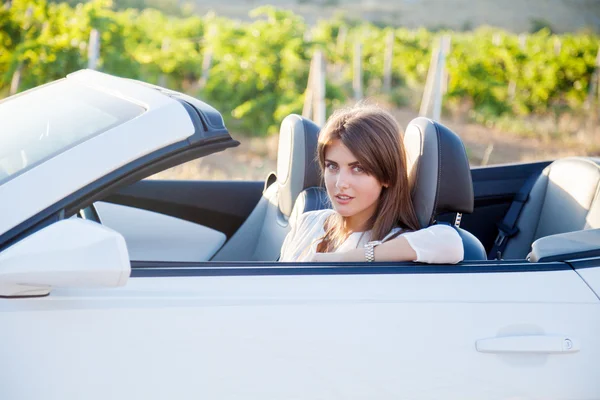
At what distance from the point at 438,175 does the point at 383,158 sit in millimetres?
170

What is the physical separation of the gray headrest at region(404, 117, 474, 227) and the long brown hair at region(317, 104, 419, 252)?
0.04m

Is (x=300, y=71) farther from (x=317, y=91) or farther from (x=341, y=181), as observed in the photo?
(x=341, y=181)

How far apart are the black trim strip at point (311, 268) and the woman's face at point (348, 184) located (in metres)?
0.40

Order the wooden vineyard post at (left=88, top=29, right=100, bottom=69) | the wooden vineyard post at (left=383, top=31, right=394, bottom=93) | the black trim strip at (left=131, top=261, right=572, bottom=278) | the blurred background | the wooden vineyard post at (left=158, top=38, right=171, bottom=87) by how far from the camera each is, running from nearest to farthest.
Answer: the black trim strip at (left=131, top=261, right=572, bottom=278), the wooden vineyard post at (left=88, top=29, right=100, bottom=69), the blurred background, the wooden vineyard post at (left=158, top=38, right=171, bottom=87), the wooden vineyard post at (left=383, top=31, right=394, bottom=93)

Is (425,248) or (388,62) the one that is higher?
(388,62)

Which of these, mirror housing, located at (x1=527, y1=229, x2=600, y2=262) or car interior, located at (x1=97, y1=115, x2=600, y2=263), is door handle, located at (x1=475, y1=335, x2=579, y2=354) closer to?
mirror housing, located at (x1=527, y1=229, x2=600, y2=262)

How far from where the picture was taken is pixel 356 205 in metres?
2.21

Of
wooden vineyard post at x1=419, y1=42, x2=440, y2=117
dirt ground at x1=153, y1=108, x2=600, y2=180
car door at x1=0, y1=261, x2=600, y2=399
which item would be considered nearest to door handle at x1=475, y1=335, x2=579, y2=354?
car door at x1=0, y1=261, x2=600, y2=399

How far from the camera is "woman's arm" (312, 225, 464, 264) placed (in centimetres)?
185

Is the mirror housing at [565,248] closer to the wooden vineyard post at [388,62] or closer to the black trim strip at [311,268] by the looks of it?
the black trim strip at [311,268]

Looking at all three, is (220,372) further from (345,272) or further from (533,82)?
(533,82)

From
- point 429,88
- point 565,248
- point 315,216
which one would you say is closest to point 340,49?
point 429,88

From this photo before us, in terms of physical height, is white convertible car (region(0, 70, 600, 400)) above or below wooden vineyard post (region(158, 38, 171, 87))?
below

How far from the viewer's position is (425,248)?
1866 millimetres
